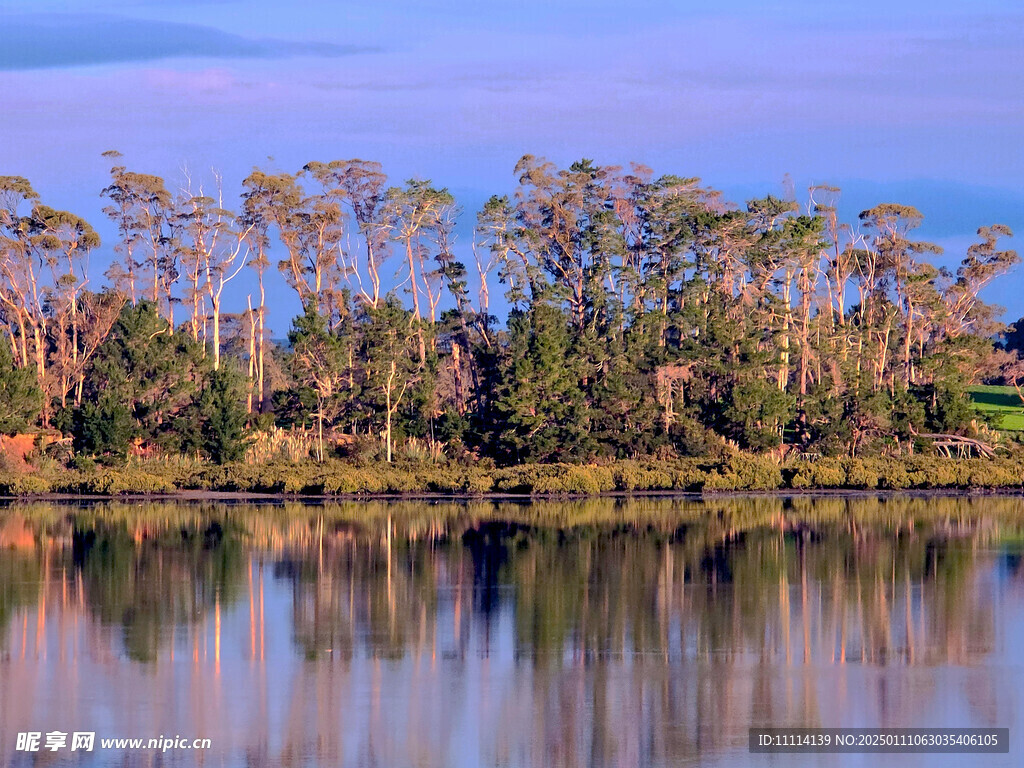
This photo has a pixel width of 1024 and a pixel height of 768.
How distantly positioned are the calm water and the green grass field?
2527 cm

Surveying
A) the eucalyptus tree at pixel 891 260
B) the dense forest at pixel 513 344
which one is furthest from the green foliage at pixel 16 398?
the eucalyptus tree at pixel 891 260

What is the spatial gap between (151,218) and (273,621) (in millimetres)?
36036

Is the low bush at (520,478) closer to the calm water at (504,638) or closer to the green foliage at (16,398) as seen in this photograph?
the green foliage at (16,398)

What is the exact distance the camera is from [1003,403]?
62.2 m

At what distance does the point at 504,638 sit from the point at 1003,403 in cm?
4913

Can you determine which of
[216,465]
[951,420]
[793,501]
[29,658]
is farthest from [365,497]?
[29,658]

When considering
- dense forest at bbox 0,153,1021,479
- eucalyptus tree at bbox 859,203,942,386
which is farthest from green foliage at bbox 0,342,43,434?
eucalyptus tree at bbox 859,203,942,386

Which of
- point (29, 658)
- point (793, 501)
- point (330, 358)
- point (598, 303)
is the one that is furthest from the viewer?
point (598, 303)

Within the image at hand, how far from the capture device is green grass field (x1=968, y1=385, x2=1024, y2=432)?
54.7m

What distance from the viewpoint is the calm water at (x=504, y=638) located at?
13250mm

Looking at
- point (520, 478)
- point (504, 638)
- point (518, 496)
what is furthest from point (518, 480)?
Result: point (504, 638)

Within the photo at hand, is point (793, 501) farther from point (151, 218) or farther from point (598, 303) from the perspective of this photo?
point (151, 218)

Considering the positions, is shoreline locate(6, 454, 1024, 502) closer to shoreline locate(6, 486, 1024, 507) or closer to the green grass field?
shoreline locate(6, 486, 1024, 507)

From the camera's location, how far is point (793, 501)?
37.3 meters
